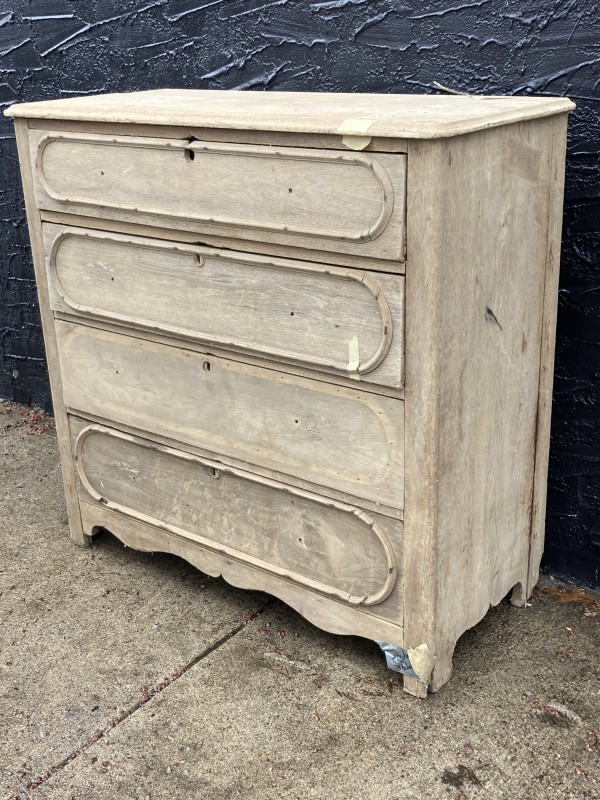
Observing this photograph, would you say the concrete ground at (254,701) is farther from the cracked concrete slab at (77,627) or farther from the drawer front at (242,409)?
the drawer front at (242,409)

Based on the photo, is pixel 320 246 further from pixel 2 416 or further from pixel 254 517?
pixel 2 416

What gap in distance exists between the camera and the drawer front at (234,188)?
1996mm

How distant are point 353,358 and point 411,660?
30.0 inches

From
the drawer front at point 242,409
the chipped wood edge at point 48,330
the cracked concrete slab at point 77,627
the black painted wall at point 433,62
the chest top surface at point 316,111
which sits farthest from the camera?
the chipped wood edge at point 48,330

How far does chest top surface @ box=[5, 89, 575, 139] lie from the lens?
1.93 m

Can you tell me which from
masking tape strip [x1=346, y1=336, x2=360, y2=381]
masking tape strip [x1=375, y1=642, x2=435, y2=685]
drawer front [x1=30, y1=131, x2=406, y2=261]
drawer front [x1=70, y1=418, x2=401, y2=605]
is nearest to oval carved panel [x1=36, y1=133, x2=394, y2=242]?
drawer front [x1=30, y1=131, x2=406, y2=261]

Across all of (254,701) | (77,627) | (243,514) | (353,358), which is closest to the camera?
(353,358)

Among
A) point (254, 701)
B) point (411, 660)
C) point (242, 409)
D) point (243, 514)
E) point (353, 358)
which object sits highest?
point (353, 358)

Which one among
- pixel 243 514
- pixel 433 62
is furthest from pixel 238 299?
pixel 433 62

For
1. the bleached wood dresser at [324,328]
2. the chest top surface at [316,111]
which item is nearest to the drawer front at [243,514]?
the bleached wood dresser at [324,328]

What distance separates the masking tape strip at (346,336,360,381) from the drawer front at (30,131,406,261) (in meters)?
0.21

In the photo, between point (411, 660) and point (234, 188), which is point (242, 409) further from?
point (411, 660)

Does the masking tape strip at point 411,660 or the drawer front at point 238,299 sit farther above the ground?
the drawer front at point 238,299

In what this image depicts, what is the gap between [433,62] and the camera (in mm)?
2666
